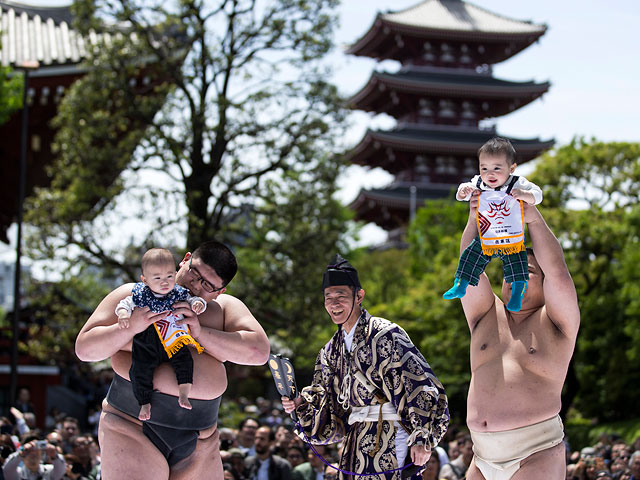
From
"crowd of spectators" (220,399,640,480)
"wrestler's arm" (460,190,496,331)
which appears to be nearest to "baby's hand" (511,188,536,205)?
"wrestler's arm" (460,190,496,331)

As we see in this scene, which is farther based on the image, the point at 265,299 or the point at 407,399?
the point at 265,299

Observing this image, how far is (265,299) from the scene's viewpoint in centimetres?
1340

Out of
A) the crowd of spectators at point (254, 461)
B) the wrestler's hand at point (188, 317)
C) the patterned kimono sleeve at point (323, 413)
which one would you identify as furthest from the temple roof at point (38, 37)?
the wrestler's hand at point (188, 317)

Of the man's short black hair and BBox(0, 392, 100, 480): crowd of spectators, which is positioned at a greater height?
the man's short black hair

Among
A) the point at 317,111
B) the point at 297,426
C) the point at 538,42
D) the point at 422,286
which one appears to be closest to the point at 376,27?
the point at 538,42

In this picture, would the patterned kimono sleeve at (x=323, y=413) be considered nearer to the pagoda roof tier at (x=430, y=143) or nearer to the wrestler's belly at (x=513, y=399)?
the wrestler's belly at (x=513, y=399)

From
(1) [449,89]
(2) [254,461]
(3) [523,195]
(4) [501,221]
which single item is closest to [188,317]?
(4) [501,221]

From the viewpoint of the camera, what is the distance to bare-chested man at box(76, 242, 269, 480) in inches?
134

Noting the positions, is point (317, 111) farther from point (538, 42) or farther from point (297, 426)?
point (538, 42)

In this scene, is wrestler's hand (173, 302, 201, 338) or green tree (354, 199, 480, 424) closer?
wrestler's hand (173, 302, 201, 338)

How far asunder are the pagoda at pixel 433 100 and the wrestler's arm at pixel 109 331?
95.5 feet

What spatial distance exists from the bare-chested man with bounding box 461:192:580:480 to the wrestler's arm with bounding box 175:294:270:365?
2.98ft

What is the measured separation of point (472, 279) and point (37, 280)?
36.4 feet

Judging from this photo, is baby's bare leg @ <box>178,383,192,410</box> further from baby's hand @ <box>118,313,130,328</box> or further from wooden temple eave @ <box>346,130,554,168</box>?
wooden temple eave @ <box>346,130,554,168</box>
